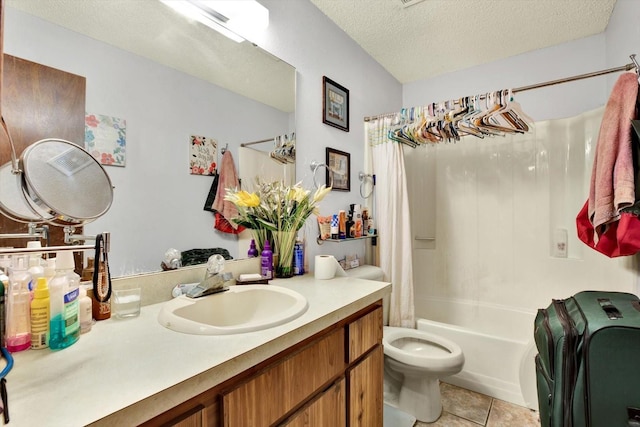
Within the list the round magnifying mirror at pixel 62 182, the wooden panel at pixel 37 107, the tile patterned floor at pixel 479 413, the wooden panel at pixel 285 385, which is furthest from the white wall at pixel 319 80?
the tile patterned floor at pixel 479 413

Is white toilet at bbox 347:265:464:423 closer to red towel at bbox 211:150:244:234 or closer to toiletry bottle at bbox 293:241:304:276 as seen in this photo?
toiletry bottle at bbox 293:241:304:276

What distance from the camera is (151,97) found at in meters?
1.12

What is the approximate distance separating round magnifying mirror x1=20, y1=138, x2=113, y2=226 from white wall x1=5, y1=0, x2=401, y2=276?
0.14 meters

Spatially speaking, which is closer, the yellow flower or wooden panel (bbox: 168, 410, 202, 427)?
wooden panel (bbox: 168, 410, 202, 427)

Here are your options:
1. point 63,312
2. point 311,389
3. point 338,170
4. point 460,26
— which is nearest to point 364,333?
point 311,389

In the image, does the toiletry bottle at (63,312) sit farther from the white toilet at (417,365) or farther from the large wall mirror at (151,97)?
the white toilet at (417,365)

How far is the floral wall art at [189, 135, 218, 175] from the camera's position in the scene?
1.24 meters

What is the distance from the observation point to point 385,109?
2.58 m

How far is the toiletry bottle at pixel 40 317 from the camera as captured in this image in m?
0.72

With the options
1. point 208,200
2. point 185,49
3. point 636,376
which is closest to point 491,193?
point 636,376

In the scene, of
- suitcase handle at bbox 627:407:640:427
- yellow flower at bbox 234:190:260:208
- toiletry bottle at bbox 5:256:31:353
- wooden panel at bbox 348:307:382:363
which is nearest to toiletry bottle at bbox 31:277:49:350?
toiletry bottle at bbox 5:256:31:353

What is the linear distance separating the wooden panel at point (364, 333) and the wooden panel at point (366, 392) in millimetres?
44

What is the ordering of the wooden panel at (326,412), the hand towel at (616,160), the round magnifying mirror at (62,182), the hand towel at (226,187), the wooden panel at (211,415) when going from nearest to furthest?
the wooden panel at (211,415) → the round magnifying mirror at (62,182) → the wooden panel at (326,412) → the hand towel at (616,160) → the hand towel at (226,187)

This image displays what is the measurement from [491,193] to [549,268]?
683 millimetres
